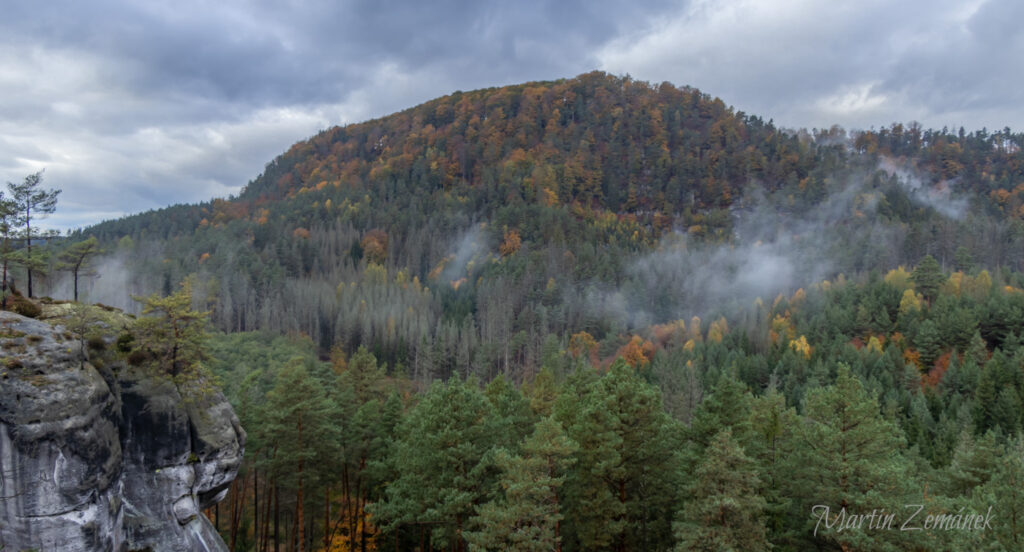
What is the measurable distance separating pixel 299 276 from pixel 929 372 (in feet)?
443

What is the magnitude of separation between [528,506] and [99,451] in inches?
661

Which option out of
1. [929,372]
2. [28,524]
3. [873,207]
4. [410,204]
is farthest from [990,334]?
[410,204]

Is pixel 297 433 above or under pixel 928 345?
above

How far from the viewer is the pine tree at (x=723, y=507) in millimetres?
18406

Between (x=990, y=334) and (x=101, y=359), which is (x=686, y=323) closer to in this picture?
(x=990, y=334)

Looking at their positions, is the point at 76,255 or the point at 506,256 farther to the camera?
the point at 506,256

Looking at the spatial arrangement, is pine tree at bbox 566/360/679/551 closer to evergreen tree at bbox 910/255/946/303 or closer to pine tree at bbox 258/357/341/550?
pine tree at bbox 258/357/341/550

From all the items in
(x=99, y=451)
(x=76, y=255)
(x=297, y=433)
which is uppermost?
(x=76, y=255)

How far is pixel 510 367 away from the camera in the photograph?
336 feet

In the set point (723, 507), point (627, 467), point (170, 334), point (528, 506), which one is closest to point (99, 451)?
point (170, 334)

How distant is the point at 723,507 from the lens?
19.1m

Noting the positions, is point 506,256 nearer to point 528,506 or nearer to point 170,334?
point 170,334

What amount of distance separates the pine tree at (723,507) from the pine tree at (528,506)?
5.02 m

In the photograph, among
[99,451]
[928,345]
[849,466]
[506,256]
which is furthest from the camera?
[506,256]
